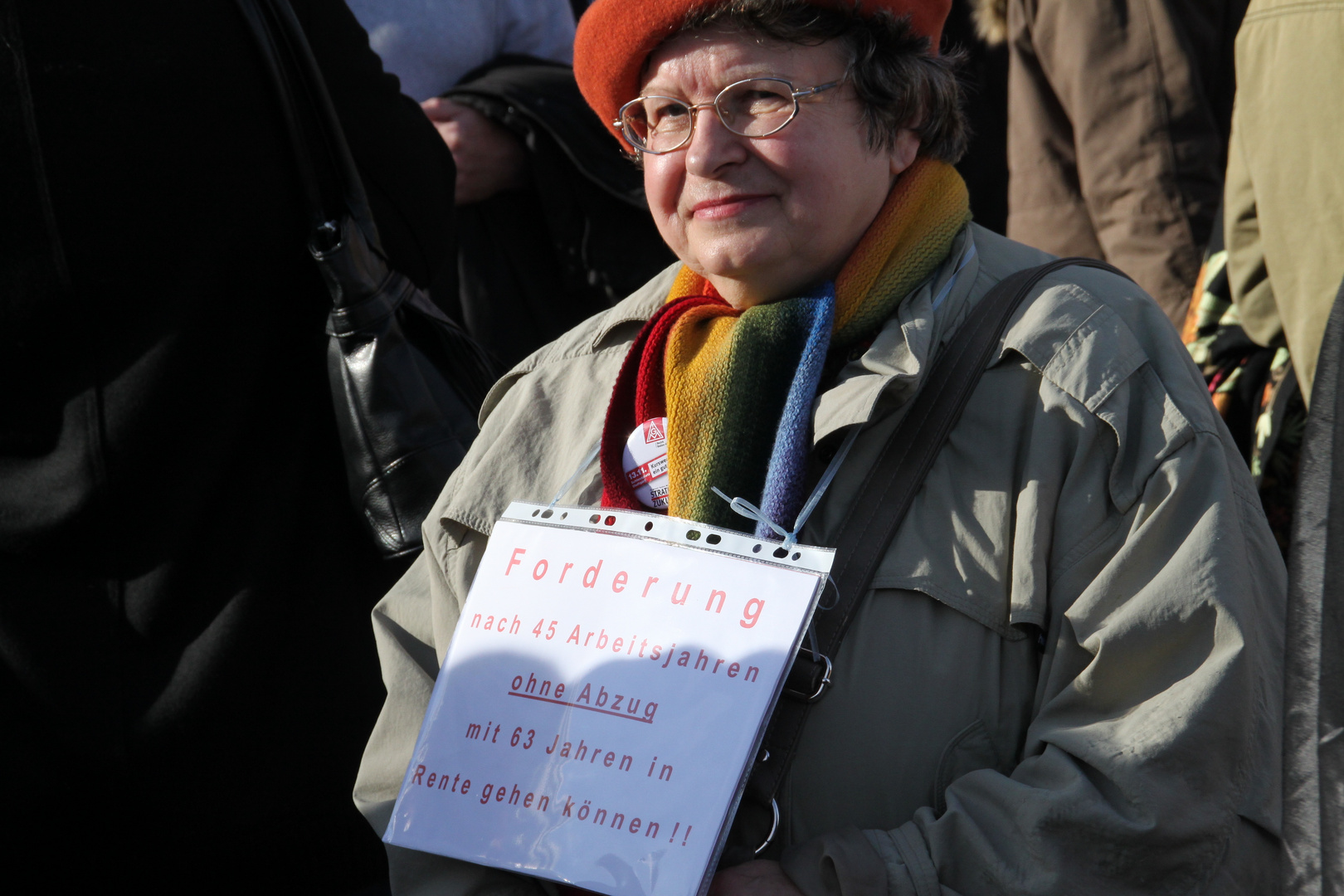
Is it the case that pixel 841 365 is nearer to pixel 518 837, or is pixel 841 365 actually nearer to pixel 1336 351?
pixel 518 837

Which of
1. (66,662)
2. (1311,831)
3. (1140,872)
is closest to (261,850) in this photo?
(66,662)

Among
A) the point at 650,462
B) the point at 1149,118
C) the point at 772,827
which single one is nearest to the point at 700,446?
the point at 650,462

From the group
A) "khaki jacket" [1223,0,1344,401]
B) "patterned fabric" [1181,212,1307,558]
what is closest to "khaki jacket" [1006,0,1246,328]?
"patterned fabric" [1181,212,1307,558]

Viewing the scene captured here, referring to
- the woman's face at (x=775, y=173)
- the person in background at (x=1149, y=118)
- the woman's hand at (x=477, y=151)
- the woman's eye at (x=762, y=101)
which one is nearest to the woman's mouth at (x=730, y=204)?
the woman's face at (x=775, y=173)

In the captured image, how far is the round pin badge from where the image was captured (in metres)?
1.78

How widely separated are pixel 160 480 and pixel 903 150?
1275 mm

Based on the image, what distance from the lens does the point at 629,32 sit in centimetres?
186

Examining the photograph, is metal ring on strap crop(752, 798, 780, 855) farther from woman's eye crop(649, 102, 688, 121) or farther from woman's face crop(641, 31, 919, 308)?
woman's eye crop(649, 102, 688, 121)

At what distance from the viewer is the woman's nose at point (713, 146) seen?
1807mm

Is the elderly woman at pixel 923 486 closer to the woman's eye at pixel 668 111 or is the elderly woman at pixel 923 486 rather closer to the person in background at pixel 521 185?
the woman's eye at pixel 668 111

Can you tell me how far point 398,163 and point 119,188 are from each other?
480 millimetres

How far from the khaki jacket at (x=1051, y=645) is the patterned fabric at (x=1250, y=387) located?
88 cm

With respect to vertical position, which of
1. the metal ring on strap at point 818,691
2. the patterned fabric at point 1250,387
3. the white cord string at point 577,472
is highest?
the white cord string at point 577,472

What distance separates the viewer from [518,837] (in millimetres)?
1533
